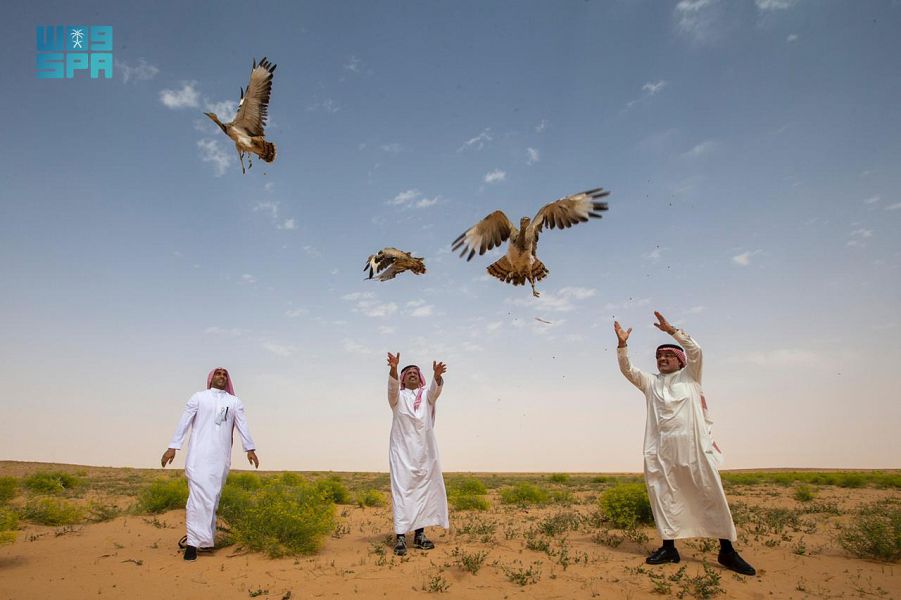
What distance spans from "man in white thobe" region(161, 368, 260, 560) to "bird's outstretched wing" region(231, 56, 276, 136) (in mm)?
4591

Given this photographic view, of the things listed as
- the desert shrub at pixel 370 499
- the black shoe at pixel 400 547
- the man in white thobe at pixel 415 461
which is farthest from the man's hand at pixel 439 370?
the desert shrub at pixel 370 499

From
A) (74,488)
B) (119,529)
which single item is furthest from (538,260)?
(74,488)

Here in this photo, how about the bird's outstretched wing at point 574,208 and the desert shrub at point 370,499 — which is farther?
the desert shrub at point 370,499

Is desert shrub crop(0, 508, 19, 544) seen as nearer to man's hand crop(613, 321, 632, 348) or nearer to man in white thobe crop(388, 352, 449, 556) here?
man in white thobe crop(388, 352, 449, 556)

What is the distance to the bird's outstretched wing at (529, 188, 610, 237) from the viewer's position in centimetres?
794

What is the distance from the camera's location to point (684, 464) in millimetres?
5586

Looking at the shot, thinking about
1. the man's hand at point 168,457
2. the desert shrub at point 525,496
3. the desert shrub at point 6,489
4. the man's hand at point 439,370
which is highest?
the man's hand at point 439,370

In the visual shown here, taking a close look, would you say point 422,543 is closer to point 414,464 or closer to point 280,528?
point 414,464

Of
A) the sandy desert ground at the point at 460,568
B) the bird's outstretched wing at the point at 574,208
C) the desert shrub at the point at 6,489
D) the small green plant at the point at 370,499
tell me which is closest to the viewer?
the sandy desert ground at the point at 460,568

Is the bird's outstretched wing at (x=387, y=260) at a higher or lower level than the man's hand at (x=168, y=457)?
higher

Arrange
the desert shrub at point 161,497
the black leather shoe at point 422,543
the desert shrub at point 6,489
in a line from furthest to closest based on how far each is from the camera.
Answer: the desert shrub at point 6,489
the desert shrub at point 161,497
the black leather shoe at point 422,543

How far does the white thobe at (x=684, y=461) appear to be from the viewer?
551 centimetres

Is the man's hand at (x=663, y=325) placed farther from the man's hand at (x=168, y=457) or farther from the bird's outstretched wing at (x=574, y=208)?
the man's hand at (x=168, y=457)

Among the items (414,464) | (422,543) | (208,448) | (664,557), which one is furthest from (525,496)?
(208,448)
